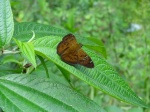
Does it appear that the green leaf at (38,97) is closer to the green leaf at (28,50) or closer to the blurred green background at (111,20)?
the green leaf at (28,50)

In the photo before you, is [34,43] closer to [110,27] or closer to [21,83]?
[21,83]

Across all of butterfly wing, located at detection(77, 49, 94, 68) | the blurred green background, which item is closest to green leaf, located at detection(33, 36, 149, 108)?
butterfly wing, located at detection(77, 49, 94, 68)

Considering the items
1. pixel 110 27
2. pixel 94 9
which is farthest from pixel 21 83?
pixel 94 9

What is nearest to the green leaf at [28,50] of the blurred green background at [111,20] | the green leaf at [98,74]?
the green leaf at [98,74]

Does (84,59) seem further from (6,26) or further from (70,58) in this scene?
(6,26)

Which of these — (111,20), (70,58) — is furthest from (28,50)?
(111,20)

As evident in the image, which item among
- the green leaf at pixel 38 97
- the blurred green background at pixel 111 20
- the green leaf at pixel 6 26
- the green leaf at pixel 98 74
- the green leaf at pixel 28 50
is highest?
the green leaf at pixel 6 26

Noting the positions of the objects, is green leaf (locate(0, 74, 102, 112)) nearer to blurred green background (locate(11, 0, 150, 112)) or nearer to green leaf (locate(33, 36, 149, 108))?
green leaf (locate(33, 36, 149, 108))
